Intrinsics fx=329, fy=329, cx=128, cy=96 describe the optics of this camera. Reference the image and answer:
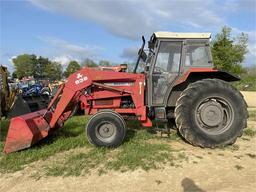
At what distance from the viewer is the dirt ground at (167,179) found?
5129 millimetres

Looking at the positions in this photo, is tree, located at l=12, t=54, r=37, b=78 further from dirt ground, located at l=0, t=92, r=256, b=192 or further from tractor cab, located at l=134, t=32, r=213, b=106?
dirt ground, located at l=0, t=92, r=256, b=192

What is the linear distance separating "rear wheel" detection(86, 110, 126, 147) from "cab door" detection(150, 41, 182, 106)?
1.06 m

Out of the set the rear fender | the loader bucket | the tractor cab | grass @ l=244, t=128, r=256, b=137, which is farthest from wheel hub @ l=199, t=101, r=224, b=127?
the loader bucket

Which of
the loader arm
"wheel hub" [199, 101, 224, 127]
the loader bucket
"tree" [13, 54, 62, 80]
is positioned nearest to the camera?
the loader bucket

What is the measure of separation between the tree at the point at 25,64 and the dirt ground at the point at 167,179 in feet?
233

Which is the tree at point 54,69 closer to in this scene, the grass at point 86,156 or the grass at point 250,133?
the grass at point 250,133

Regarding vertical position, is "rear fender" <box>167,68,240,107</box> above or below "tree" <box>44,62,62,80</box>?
below

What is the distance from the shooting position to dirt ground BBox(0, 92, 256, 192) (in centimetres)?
513

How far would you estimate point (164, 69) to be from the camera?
25.4 ft

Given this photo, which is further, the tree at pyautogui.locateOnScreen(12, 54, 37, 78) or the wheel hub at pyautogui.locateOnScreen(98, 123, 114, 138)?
the tree at pyautogui.locateOnScreen(12, 54, 37, 78)

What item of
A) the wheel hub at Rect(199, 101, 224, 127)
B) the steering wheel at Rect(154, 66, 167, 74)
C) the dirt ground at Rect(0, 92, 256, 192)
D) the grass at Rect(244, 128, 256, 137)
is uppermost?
the steering wheel at Rect(154, 66, 167, 74)

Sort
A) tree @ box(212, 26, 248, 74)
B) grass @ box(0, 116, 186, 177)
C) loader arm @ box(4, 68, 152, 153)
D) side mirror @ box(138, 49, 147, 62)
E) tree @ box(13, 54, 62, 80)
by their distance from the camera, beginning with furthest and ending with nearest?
tree @ box(13, 54, 62, 80) → tree @ box(212, 26, 248, 74) → side mirror @ box(138, 49, 147, 62) → loader arm @ box(4, 68, 152, 153) → grass @ box(0, 116, 186, 177)

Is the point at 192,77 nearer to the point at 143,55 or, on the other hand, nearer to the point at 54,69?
the point at 143,55

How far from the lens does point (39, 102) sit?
11.9 metres
